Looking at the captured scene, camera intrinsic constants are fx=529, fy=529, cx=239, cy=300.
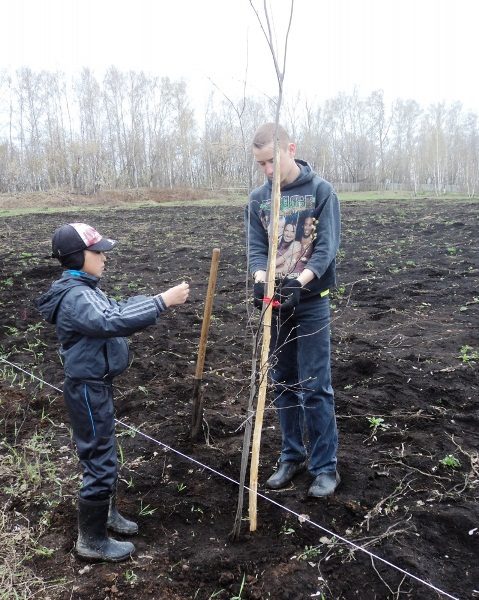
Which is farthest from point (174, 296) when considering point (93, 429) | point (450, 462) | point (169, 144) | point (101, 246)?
point (169, 144)

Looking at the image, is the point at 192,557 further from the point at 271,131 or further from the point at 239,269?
the point at 239,269

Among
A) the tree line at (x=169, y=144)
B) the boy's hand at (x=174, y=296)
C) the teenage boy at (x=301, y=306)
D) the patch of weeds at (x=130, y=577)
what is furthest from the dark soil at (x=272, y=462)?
the tree line at (x=169, y=144)

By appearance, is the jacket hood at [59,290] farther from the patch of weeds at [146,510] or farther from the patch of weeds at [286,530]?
the patch of weeds at [286,530]

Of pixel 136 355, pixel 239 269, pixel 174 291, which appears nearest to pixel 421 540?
pixel 174 291

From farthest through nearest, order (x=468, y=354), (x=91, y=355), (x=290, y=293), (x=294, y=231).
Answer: (x=468, y=354) → (x=294, y=231) → (x=290, y=293) → (x=91, y=355)

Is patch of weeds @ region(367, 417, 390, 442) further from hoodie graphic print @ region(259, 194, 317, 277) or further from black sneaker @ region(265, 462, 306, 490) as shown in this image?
hoodie graphic print @ region(259, 194, 317, 277)

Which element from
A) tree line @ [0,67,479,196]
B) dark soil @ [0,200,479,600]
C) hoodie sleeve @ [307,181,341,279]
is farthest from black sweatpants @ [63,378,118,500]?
tree line @ [0,67,479,196]

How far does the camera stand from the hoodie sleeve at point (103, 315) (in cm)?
240

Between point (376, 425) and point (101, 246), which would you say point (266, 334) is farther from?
point (376, 425)

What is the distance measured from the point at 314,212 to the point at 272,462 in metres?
1.66

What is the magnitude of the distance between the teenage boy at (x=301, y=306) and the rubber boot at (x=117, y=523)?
827 mm

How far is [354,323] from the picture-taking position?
6.54 m

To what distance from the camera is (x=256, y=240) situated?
312cm

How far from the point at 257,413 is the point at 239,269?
751 centimetres
